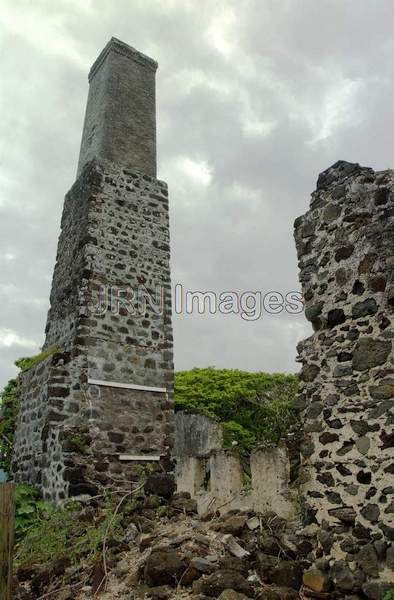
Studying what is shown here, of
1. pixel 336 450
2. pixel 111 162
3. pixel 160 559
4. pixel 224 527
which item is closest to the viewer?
pixel 336 450

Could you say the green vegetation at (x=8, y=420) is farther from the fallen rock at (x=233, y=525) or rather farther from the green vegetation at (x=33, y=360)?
the fallen rock at (x=233, y=525)

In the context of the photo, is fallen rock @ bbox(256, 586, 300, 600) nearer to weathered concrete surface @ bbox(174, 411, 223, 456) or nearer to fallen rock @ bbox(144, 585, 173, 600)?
fallen rock @ bbox(144, 585, 173, 600)

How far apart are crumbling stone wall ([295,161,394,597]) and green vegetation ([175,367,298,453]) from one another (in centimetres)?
1046

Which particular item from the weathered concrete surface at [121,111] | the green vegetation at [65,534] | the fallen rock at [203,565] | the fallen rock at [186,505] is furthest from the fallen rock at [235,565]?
the weathered concrete surface at [121,111]

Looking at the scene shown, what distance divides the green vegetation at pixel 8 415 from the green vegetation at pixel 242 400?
20.9ft

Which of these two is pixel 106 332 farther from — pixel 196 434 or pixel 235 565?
pixel 196 434

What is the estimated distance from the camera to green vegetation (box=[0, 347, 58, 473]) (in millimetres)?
9508

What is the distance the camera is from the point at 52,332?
31.7ft

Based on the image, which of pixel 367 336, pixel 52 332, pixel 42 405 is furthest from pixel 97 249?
pixel 367 336

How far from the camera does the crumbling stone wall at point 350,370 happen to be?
380 centimetres

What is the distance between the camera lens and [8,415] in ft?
32.0

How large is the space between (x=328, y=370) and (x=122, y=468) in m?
5.00

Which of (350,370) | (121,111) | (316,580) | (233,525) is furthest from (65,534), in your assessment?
(121,111)

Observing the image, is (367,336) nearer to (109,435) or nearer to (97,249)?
(109,435)
